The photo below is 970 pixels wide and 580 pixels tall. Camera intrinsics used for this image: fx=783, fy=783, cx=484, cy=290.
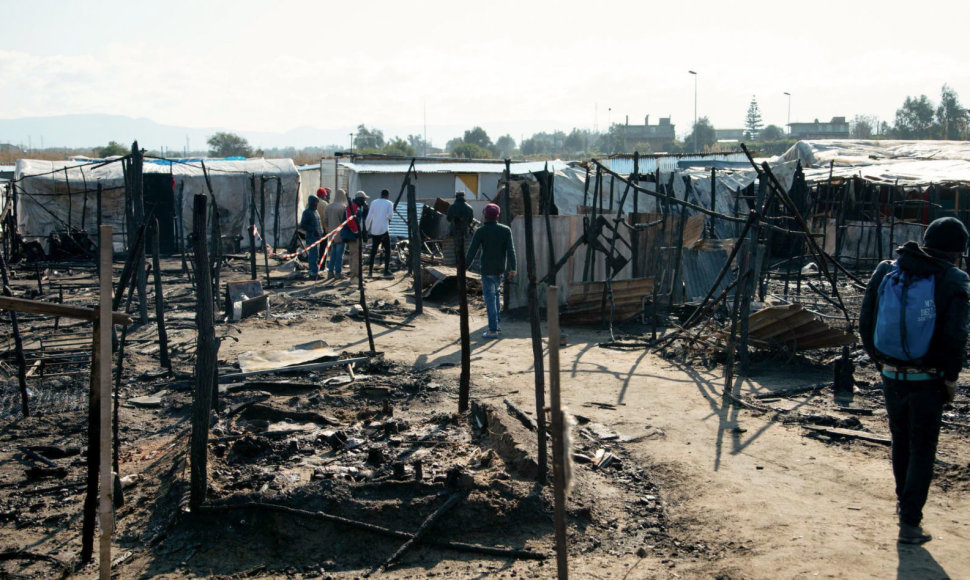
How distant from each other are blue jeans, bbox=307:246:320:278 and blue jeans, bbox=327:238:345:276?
0.32 m

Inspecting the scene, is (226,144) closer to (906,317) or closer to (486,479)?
(486,479)

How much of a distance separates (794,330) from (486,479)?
16.9ft

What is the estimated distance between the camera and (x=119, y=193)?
22.2 meters

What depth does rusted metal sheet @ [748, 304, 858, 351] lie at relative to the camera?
8688 millimetres

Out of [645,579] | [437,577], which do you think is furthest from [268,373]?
[645,579]

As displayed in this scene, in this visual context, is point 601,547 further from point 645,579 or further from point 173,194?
point 173,194

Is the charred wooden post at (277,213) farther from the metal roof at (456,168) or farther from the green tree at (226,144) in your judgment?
the green tree at (226,144)

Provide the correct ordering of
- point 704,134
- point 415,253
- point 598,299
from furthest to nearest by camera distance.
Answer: point 704,134
point 415,253
point 598,299

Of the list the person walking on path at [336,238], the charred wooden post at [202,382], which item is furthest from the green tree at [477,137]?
the charred wooden post at [202,382]

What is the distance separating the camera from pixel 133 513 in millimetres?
5297

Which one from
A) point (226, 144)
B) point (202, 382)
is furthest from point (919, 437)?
point (226, 144)

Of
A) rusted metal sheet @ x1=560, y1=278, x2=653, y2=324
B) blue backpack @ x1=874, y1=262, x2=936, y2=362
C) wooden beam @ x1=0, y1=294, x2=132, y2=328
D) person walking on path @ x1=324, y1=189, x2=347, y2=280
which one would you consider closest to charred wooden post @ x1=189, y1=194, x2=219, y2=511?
wooden beam @ x1=0, y1=294, x2=132, y2=328

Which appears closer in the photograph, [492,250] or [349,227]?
[492,250]

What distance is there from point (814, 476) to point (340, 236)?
12.4m
